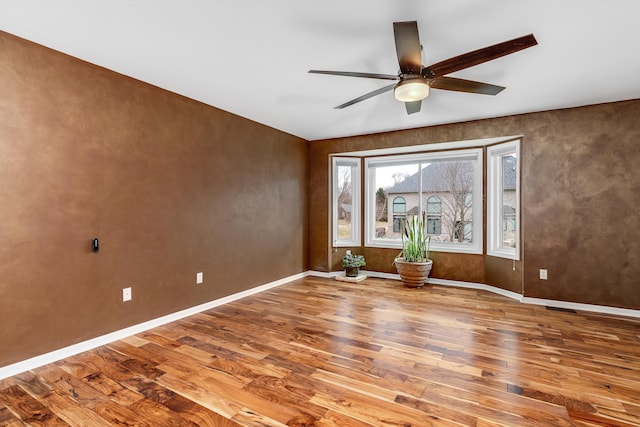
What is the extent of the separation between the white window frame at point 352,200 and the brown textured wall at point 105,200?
1.72 meters

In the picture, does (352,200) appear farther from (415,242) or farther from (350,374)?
(350,374)

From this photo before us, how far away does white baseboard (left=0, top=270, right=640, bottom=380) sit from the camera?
2.33 meters

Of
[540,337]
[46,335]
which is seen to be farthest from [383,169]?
[46,335]

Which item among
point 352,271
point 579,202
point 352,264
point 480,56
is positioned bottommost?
point 352,271

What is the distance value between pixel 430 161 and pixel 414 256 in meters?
1.58

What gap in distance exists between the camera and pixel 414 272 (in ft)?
15.1

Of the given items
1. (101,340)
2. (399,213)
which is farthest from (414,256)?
(101,340)

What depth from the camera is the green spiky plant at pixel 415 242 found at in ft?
15.7

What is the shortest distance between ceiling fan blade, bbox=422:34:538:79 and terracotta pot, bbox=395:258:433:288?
2.99 metres

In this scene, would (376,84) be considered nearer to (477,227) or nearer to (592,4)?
(592,4)

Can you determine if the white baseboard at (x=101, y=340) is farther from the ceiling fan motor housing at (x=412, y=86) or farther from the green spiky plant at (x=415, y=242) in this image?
the ceiling fan motor housing at (x=412, y=86)

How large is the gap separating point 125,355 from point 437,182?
464cm

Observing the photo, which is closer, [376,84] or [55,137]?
[55,137]

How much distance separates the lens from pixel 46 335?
2404 mm
